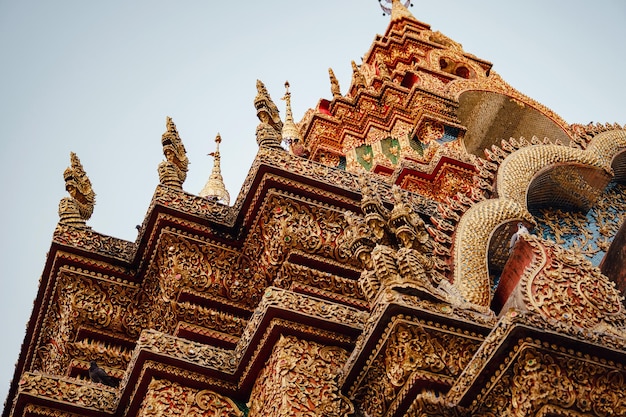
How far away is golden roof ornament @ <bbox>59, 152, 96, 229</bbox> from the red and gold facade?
3cm

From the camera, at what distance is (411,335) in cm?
544

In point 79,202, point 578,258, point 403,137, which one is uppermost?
point 578,258

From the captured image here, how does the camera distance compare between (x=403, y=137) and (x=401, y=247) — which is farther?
(x=403, y=137)

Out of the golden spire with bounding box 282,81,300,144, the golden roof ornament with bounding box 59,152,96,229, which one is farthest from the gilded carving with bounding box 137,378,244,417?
the golden spire with bounding box 282,81,300,144

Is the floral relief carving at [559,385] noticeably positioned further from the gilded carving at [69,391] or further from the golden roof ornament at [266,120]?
the golden roof ornament at [266,120]

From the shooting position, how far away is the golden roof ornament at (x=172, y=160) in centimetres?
877

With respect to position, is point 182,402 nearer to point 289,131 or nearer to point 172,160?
point 172,160

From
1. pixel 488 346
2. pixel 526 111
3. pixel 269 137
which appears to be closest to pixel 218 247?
pixel 269 137

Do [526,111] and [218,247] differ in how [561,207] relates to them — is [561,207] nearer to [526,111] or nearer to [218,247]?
[218,247]

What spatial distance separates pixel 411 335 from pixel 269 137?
340cm

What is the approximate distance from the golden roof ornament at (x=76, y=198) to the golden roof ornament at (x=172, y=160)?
97 centimetres

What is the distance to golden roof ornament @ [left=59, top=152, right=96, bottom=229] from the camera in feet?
→ 29.1

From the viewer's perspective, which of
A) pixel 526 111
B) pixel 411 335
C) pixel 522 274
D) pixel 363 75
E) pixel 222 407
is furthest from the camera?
pixel 363 75

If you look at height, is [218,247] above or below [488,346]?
below
